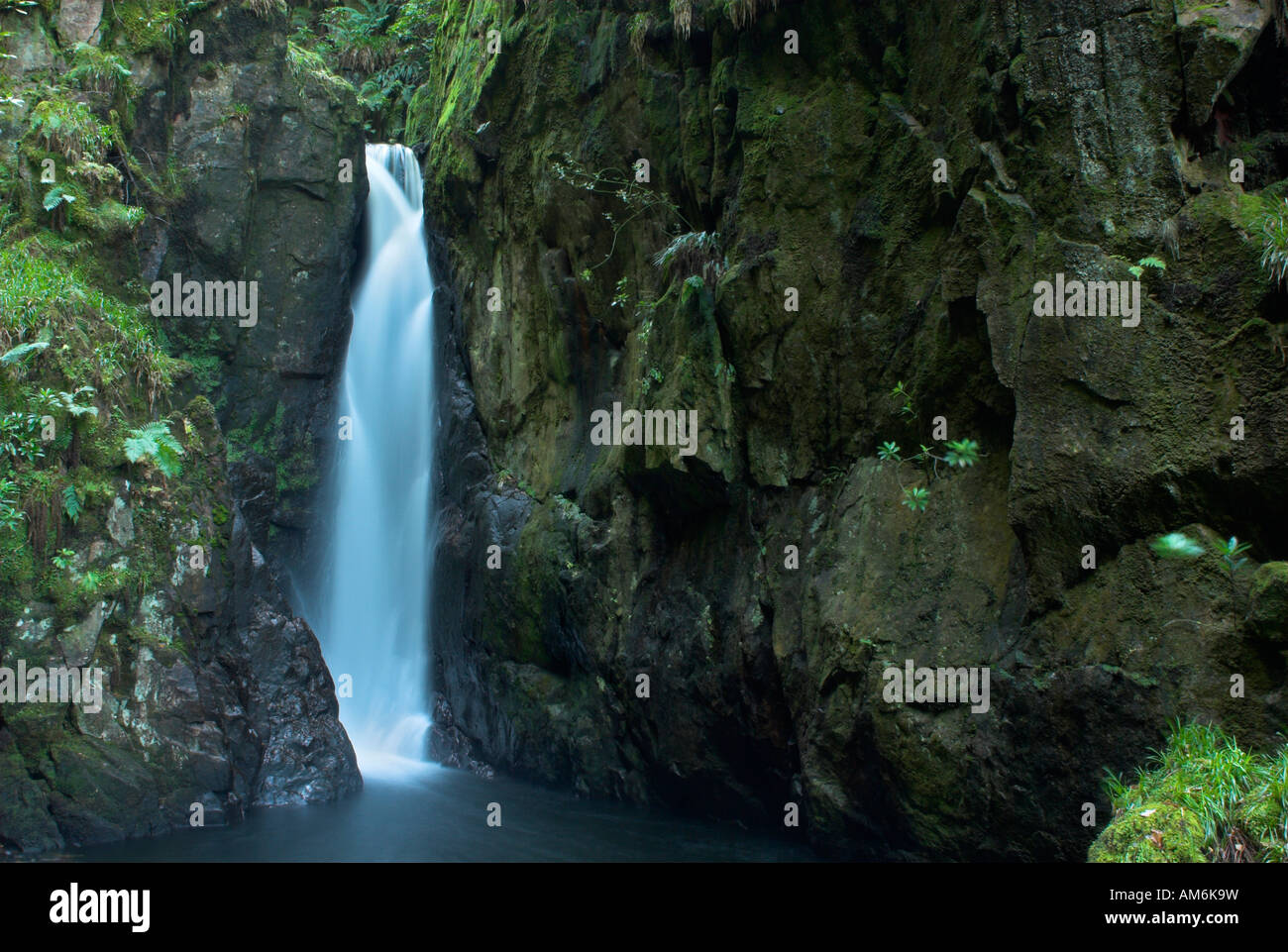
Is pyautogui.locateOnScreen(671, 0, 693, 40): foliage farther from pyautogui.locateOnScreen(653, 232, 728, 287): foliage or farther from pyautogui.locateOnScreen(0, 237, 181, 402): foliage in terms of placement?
pyautogui.locateOnScreen(0, 237, 181, 402): foliage

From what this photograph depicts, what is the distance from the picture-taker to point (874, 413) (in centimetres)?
949

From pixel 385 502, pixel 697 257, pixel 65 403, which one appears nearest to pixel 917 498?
pixel 697 257

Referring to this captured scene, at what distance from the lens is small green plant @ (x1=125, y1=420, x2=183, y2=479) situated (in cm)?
1139

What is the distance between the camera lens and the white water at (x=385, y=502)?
15.8 m

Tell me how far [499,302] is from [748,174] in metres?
6.17

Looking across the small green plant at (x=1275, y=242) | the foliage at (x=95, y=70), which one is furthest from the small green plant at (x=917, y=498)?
the foliage at (x=95, y=70)

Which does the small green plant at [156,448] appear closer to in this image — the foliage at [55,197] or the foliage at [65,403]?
the foliage at [65,403]

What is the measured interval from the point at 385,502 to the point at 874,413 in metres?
10.3

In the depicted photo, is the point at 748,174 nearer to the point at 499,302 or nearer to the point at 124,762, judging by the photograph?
the point at 499,302

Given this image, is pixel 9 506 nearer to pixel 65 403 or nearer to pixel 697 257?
pixel 65 403

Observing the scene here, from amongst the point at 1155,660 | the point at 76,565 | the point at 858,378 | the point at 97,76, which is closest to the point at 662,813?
the point at 858,378

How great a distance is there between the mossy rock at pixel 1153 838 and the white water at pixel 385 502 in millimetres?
11750

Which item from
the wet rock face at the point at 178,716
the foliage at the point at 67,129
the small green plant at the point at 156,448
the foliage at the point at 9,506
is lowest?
the wet rock face at the point at 178,716

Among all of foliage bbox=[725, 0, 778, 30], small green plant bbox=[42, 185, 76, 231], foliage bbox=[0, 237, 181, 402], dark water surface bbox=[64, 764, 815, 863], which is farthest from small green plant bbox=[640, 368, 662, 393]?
small green plant bbox=[42, 185, 76, 231]
